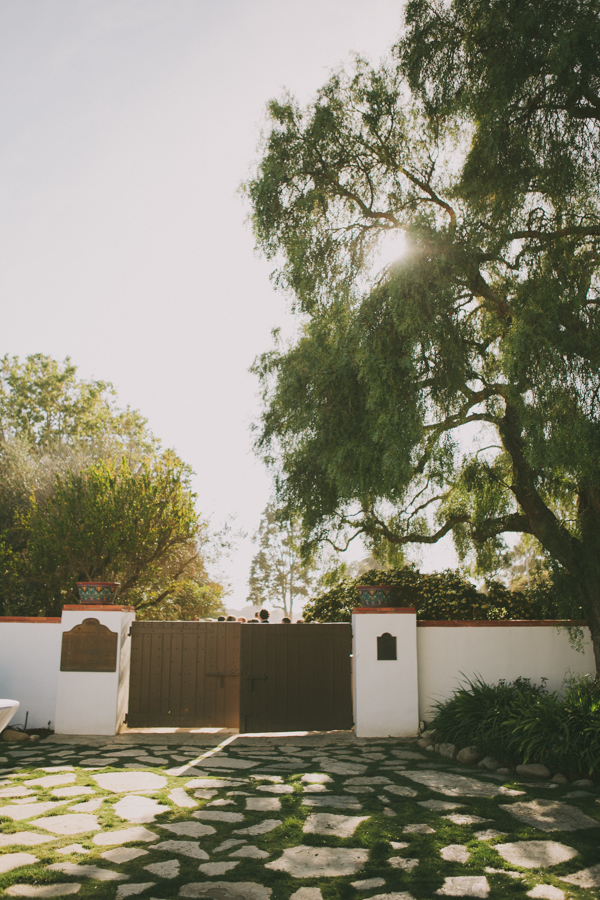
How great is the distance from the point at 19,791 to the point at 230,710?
385cm

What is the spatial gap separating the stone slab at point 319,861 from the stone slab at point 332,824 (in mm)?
314

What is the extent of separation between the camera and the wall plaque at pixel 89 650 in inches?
324

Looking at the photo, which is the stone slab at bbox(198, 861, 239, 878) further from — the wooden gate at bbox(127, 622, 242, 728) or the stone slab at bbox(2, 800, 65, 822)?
the wooden gate at bbox(127, 622, 242, 728)

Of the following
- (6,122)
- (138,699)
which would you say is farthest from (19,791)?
(6,122)

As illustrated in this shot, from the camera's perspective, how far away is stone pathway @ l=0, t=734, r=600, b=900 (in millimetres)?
3174

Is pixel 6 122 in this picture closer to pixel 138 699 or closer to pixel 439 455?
pixel 439 455

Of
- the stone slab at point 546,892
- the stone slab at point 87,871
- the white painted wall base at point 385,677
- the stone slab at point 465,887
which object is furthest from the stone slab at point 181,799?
the white painted wall base at point 385,677

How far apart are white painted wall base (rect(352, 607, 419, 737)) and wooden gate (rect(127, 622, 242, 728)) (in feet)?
5.68

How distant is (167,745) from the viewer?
24.3ft

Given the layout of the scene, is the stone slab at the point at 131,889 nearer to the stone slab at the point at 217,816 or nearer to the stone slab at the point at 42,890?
the stone slab at the point at 42,890

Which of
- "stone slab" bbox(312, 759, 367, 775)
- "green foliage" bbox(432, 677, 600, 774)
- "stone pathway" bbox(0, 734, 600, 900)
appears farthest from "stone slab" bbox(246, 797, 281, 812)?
"green foliage" bbox(432, 677, 600, 774)

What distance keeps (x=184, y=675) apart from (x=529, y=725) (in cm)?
466

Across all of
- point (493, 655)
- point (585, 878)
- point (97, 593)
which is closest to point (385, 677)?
point (493, 655)

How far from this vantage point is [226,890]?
310 cm
